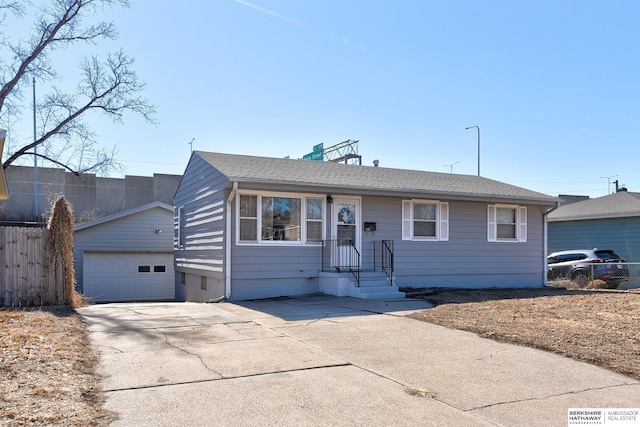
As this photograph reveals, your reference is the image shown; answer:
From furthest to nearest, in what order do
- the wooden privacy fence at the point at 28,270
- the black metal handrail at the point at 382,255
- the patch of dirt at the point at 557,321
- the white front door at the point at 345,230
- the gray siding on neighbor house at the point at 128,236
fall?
the gray siding on neighbor house at the point at 128,236 → the black metal handrail at the point at 382,255 → the white front door at the point at 345,230 → the wooden privacy fence at the point at 28,270 → the patch of dirt at the point at 557,321

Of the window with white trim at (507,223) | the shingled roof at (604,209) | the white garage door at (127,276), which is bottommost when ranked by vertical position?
the white garage door at (127,276)

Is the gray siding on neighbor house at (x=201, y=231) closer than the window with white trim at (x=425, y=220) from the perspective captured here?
Yes

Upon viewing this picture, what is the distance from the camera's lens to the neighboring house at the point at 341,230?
42.5 feet

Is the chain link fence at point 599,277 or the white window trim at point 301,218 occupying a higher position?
the white window trim at point 301,218

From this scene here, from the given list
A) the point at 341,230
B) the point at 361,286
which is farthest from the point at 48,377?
the point at 341,230

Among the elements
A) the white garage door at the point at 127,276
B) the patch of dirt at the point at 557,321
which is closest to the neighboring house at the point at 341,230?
the patch of dirt at the point at 557,321

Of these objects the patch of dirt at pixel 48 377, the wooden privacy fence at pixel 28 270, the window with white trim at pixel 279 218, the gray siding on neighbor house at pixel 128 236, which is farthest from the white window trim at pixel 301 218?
the gray siding on neighbor house at pixel 128 236

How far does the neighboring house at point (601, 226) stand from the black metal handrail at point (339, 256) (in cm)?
1354

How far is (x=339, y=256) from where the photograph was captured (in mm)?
13961

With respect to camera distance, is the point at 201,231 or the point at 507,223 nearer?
the point at 201,231

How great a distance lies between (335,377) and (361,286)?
7568 millimetres

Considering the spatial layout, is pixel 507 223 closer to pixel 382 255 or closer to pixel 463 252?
pixel 463 252

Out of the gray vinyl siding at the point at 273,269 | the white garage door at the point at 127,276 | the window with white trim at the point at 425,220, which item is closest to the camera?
the gray vinyl siding at the point at 273,269

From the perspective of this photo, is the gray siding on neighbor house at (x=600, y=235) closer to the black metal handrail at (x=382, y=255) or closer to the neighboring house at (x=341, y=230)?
the neighboring house at (x=341, y=230)
